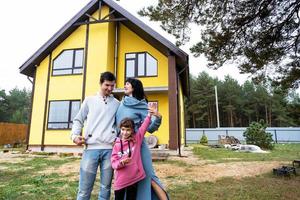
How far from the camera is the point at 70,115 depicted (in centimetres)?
1227

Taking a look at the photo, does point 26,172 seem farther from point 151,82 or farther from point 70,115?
point 151,82

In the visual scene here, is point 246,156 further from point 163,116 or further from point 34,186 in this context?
point 34,186

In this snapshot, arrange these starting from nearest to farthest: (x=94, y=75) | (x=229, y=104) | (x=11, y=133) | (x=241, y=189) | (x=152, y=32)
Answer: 1. (x=241, y=189)
2. (x=152, y=32)
3. (x=94, y=75)
4. (x=11, y=133)
5. (x=229, y=104)

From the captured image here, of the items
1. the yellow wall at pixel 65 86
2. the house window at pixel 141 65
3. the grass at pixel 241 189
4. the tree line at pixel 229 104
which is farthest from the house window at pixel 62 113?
the tree line at pixel 229 104

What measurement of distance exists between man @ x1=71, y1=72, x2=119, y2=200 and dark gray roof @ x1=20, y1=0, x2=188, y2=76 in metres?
9.02

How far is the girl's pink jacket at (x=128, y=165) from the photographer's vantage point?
2258 mm

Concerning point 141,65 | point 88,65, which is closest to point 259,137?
point 141,65

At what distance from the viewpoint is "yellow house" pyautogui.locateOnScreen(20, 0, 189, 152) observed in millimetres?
12133

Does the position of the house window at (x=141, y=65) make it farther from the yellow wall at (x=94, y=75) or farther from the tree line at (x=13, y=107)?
the tree line at (x=13, y=107)

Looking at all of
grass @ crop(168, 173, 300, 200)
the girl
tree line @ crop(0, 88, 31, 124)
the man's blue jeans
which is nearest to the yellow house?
grass @ crop(168, 173, 300, 200)

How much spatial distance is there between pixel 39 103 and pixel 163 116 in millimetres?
6485

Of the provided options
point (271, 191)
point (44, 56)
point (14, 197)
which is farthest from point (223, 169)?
point (44, 56)

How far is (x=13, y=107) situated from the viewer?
4325 cm

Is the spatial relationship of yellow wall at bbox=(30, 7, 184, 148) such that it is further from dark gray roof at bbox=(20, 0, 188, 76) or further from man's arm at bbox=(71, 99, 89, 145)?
man's arm at bbox=(71, 99, 89, 145)
